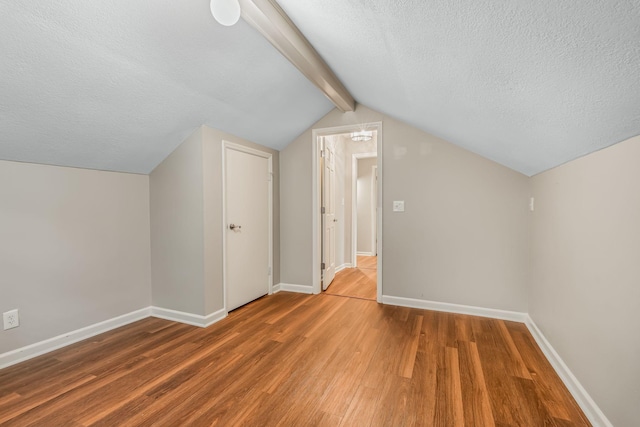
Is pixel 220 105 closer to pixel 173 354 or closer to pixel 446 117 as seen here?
pixel 446 117

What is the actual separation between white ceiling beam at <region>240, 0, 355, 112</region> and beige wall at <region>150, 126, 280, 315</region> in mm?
1141

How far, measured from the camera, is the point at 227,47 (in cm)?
189

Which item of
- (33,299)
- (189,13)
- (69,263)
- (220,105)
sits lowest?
(33,299)

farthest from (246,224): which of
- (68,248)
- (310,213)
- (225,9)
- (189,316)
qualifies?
(225,9)

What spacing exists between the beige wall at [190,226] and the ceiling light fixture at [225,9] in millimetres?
1405

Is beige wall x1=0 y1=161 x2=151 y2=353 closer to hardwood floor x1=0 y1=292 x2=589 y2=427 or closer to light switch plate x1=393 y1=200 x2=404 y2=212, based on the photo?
hardwood floor x1=0 y1=292 x2=589 y2=427

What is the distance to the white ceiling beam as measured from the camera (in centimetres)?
152

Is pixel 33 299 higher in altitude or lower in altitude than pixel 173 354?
higher

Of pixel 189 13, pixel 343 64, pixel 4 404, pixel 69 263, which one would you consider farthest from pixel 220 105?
pixel 4 404

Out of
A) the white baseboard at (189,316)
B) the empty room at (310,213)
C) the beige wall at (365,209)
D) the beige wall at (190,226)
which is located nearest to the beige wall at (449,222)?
the empty room at (310,213)

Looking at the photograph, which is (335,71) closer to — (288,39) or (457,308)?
(288,39)

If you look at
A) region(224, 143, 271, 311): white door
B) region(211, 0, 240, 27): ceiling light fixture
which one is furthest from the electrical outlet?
region(211, 0, 240, 27): ceiling light fixture

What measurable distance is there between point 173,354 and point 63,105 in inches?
72.9

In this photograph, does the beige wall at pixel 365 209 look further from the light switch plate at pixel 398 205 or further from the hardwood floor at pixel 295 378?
the hardwood floor at pixel 295 378
